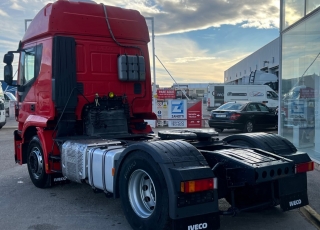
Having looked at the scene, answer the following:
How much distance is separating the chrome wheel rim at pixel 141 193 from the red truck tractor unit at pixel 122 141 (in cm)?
1

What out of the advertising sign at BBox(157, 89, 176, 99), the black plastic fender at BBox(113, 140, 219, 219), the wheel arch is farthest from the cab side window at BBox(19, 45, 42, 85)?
the advertising sign at BBox(157, 89, 176, 99)

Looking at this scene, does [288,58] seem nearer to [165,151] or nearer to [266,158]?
[266,158]

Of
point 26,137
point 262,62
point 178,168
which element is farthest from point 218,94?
point 262,62

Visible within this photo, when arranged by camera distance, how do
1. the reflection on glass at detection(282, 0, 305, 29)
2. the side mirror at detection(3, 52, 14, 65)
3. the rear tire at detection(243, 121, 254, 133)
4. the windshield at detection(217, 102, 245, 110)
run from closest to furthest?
the side mirror at detection(3, 52, 14, 65) < the reflection on glass at detection(282, 0, 305, 29) < the rear tire at detection(243, 121, 254, 133) < the windshield at detection(217, 102, 245, 110)

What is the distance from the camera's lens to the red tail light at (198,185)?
3.98m

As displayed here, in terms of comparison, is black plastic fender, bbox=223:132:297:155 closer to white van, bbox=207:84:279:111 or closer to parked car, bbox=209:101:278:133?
parked car, bbox=209:101:278:133

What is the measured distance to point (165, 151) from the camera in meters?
4.34

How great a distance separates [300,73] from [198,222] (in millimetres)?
7265

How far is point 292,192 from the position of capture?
5043 millimetres

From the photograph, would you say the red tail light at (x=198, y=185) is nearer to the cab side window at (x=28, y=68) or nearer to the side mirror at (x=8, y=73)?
the cab side window at (x=28, y=68)

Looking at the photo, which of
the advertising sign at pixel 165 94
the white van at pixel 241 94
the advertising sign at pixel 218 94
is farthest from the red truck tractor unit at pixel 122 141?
the advertising sign at pixel 218 94

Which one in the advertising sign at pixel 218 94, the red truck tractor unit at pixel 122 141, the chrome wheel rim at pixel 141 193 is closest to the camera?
the red truck tractor unit at pixel 122 141

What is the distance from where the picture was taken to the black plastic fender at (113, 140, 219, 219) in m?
4.02

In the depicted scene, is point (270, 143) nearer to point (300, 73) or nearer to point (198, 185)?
point (198, 185)
